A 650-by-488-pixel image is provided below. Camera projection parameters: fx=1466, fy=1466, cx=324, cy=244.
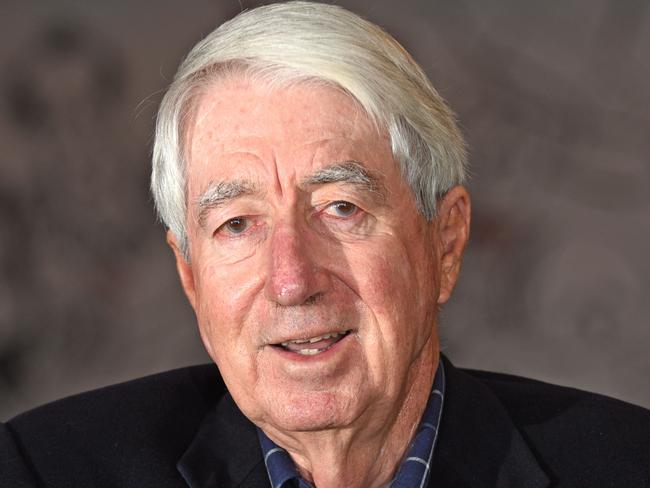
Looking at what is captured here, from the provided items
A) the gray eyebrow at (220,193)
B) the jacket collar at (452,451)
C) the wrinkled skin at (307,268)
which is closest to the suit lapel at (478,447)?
the jacket collar at (452,451)

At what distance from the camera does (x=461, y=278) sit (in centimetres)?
527

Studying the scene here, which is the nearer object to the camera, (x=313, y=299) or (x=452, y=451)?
(x=313, y=299)

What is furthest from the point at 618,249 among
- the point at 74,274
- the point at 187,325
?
the point at 74,274

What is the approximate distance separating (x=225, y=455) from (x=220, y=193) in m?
0.62

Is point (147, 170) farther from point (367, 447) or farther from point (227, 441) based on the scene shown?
point (367, 447)

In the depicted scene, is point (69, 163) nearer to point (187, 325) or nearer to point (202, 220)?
point (187, 325)

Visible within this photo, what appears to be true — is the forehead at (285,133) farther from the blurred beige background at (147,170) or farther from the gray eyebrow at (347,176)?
the blurred beige background at (147,170)

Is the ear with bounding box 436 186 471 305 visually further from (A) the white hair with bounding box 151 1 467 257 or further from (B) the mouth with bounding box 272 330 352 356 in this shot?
(B) the mouth with bounding box 272 330 352 356

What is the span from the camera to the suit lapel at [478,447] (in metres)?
3.30

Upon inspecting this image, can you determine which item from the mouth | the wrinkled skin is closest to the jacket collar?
the wrinkled skin

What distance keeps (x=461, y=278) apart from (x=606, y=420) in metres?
1.77

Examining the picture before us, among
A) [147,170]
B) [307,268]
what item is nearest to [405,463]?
[307,268]

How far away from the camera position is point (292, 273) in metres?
3.02

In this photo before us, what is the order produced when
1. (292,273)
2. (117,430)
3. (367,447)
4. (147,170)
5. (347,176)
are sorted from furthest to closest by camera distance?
(147,170) → (117,430) → (367,447) → (347,176) → (292,273)
